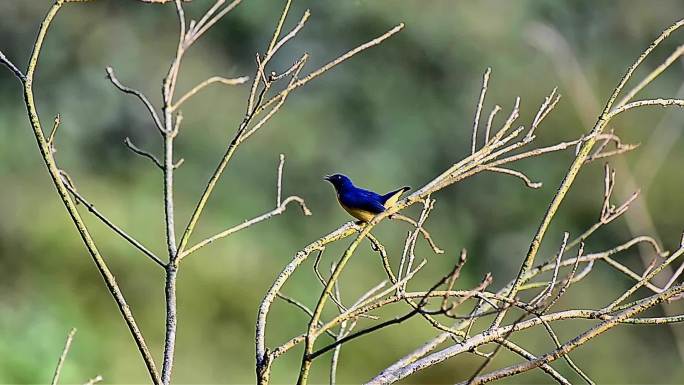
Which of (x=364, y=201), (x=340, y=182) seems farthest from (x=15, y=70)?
(x=340, y=182)

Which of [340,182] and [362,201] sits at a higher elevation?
[340,182]

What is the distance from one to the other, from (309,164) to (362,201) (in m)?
2.74

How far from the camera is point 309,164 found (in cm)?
420

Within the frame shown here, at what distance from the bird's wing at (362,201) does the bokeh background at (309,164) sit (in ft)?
6.19

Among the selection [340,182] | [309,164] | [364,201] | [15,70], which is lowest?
[15,70]

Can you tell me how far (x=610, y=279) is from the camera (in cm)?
409

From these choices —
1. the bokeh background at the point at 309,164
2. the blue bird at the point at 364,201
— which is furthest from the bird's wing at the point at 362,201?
the bokeh background at the point at 309,164

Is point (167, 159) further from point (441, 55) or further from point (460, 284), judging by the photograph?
point (441, 55)

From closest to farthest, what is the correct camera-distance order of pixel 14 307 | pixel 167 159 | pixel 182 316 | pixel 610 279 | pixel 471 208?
1. pixel 167 159
2. pixel 14 307
3. pixel 182 316
4. pixel 610 279
5. pixel 471 208

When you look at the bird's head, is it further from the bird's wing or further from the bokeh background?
the bokeh background

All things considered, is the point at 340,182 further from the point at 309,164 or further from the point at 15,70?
the point at 309,164

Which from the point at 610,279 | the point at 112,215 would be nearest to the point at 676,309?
the point at 610,279

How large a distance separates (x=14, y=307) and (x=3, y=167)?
32.2 inches

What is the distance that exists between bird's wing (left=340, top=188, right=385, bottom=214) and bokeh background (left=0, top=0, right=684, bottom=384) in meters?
1.89
